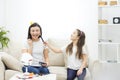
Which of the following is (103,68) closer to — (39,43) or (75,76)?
(75,76)

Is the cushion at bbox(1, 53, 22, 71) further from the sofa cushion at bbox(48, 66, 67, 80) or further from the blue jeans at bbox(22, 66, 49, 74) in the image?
the sofa cushion at bbox(48, 66, 67, 80)

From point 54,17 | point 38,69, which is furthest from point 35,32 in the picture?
point 54,17

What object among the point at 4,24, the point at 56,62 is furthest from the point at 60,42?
the point at 4,24

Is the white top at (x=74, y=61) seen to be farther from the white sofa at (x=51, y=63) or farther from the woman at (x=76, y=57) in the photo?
the white sofa at (x=51, y=63)

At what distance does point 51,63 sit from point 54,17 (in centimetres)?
91

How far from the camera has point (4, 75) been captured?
147 inches

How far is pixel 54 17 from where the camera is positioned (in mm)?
4941

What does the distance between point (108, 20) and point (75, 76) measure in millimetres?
1430

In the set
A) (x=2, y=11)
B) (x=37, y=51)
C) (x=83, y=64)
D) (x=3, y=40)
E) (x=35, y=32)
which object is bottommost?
(x=83, y=64)

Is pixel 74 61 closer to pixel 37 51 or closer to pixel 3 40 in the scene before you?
pixel 37 51

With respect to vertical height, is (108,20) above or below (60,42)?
above

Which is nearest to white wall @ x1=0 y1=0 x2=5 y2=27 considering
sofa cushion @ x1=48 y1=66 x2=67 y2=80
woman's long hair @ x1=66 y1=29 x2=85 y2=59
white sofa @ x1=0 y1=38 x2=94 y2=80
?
white sofa @ x1=0 y1=38 x2=94 y2=80

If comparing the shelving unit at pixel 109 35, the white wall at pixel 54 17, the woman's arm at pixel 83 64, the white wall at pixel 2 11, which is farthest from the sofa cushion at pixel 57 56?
the white wall at pixel 2 11

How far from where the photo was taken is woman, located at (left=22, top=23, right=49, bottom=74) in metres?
3.81
